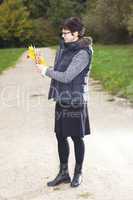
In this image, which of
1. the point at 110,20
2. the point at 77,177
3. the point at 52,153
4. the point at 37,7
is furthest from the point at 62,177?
the point at 37,7

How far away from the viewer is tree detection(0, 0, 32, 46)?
6288 cm

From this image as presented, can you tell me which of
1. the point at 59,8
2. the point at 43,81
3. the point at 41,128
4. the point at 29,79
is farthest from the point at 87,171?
the point at 59,8

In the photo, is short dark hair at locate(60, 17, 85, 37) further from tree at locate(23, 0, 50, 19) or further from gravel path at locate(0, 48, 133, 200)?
tree at locate(23, 0, 50, 19)

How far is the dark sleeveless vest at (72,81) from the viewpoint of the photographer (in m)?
6.00

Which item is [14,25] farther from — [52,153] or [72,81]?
[72,81]

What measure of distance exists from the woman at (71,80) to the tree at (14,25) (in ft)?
187

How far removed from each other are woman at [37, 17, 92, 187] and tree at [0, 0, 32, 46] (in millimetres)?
A: 57029

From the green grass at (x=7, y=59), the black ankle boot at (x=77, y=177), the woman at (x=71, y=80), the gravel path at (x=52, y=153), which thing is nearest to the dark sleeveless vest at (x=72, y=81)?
the woman at (x=71, y=80)

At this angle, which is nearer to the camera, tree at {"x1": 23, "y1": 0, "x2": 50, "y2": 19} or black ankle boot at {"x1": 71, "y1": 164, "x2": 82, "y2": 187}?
black ankle boot at {"x1": 71, "y1": 164, "x2": 82, "y2": 187}

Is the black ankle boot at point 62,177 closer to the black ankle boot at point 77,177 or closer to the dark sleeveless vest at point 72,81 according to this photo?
the black ankle boot at point 77,177

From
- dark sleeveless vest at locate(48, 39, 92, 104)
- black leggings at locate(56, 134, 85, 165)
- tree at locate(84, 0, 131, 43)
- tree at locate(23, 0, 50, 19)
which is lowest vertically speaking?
tree at locate(23, 0, 50, 19)

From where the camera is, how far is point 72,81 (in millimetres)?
6020

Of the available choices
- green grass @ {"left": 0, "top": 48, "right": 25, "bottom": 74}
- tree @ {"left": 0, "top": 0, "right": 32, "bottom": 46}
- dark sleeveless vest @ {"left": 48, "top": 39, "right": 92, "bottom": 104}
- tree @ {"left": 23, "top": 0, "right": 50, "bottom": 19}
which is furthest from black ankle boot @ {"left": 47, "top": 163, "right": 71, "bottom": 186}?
tree @ {"left": 23, "top": 0, "right": 50, "bottom": 19}

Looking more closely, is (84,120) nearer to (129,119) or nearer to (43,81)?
(129,119)
